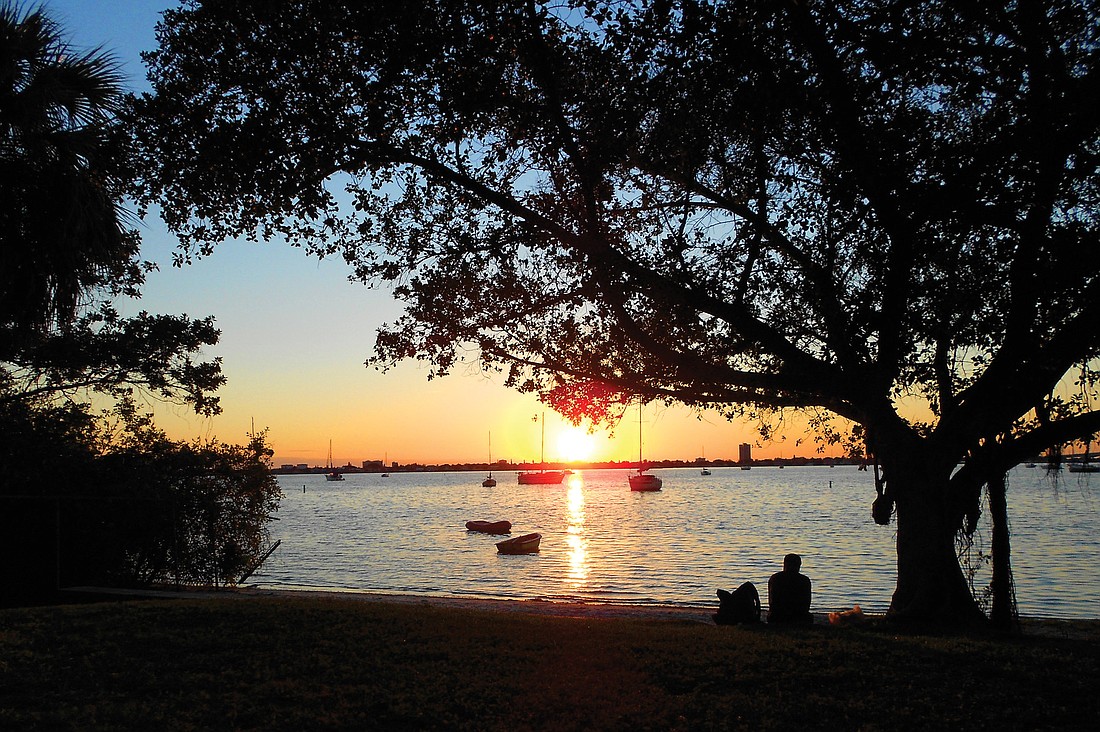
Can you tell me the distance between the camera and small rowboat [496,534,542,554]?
4359cm

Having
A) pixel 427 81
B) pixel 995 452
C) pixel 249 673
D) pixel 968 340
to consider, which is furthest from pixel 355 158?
pixel 995 452

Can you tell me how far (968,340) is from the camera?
1165cm

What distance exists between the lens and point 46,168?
13188 millimetres

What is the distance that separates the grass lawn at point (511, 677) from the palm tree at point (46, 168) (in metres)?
5.34

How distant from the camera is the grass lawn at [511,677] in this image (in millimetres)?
6934

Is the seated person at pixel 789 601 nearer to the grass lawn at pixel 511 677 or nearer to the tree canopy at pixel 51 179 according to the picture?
the grass lawn at pixel 511 677

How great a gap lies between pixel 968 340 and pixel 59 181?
13.7 meters

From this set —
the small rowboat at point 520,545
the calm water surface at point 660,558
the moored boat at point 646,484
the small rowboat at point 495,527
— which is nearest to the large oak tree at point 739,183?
the calm water surface at point 660,558

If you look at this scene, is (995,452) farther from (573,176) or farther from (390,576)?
(390,576)

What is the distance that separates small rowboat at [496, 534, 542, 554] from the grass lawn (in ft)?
106

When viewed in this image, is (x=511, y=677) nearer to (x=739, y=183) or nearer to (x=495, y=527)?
(x=739, y=183)

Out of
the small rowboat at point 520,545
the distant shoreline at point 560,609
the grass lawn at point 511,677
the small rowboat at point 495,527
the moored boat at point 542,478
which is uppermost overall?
the grass lawn at point 511,677

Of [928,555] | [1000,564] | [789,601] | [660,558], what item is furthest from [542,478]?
[928,555]

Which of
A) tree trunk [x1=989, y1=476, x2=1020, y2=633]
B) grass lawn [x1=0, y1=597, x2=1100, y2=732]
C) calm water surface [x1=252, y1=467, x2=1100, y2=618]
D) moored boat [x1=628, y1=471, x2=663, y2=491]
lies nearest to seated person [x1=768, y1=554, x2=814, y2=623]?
grass lawn [x1=0, y1=597, x2=1100, y2=732]
